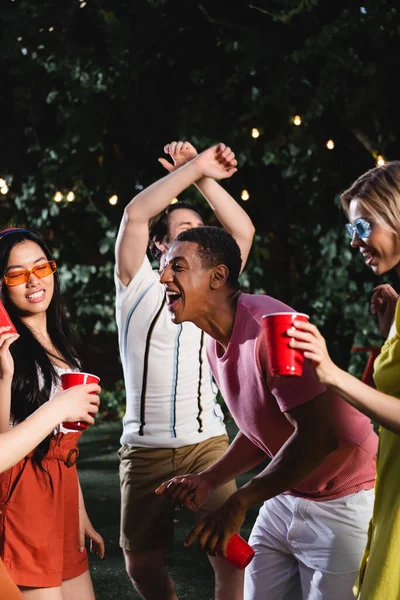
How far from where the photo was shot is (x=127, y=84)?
9.74 m

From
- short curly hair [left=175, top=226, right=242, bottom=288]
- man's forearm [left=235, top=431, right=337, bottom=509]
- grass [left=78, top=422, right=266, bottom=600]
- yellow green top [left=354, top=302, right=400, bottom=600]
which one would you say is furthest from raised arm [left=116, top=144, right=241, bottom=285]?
grass [left=78, top=422, right=266, bottom=600]

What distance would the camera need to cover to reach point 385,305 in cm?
276

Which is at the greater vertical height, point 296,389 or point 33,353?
point 33,353

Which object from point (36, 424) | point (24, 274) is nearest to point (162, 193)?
point (24, 274)

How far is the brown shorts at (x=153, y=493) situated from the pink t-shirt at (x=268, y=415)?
40.6 inches

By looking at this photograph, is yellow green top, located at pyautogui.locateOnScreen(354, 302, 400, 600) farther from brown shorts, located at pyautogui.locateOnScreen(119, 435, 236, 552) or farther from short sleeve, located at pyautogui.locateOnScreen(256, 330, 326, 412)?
brown shorts, located at pyautogui.locateOnScreen(119, 435, 236, 552)

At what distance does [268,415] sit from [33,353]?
1090mm

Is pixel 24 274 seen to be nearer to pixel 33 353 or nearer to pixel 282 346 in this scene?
pixel 33 353

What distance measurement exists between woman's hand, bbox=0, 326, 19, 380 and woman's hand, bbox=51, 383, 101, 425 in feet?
0.74

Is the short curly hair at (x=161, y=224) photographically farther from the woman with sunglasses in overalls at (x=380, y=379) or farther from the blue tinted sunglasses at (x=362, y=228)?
the blue tinted sunglasses at (x=362, y=228)

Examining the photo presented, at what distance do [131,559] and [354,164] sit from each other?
21.6 feet

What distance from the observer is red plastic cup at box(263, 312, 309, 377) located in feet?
6.61

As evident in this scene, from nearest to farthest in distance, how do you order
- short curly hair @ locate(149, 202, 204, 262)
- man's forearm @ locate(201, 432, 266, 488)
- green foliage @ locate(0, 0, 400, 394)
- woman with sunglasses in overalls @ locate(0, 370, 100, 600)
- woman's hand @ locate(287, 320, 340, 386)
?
woman's hand @ locate(287, 320, 340, 386)
woman with sunglasses in overalls @ locate(0, 370, 100, 600)
man's forearm @ locate(201, 432, 266, 488)
short curly hair @ locate(149, 202, 204, 262)
green foliage @ locate(0, 0, 400, 394)

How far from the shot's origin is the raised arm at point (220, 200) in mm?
4105
